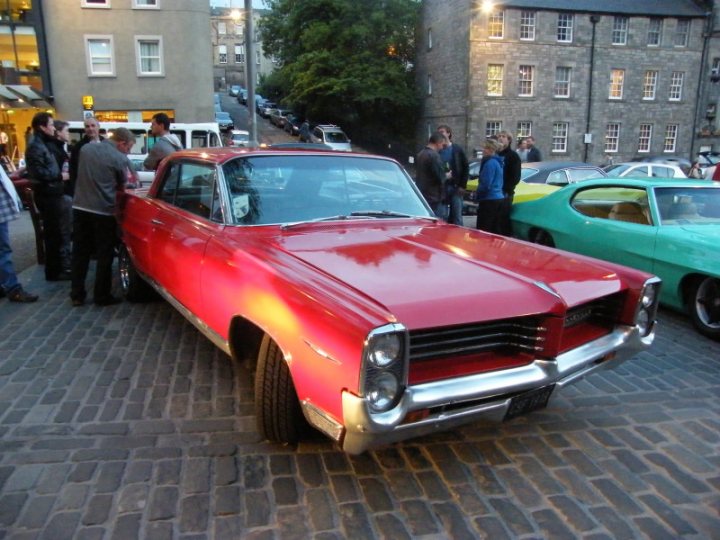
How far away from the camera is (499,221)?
7656 mm

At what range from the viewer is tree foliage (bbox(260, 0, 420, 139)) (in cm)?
3353

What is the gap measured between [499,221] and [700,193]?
2.50 metres

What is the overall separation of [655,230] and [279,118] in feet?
134

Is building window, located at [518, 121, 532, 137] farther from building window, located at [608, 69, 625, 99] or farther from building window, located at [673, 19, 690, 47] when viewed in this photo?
building window, located at [673, 19, 690, 47]

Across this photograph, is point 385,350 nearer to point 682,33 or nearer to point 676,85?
point 676,85

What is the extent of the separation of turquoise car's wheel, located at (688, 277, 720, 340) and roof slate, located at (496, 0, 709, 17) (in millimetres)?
28950

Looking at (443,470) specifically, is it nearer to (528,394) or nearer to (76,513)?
(528,394)

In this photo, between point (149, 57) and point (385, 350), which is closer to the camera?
point (385, 350)

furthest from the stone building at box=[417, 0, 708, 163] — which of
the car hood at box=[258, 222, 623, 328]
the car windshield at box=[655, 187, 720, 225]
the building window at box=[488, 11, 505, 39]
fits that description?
the car hood at box=[258, 222, 623, 328]

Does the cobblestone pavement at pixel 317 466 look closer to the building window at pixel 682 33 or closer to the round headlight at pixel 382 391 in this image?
the round headlight at pixel 382 391

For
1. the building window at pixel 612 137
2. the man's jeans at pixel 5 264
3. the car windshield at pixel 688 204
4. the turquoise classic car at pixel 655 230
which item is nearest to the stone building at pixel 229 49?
the building window at pixel 612 137

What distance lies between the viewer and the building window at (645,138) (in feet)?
110

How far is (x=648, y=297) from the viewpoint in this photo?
313 centimetres

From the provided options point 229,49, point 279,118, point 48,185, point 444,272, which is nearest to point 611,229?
point 444,272
